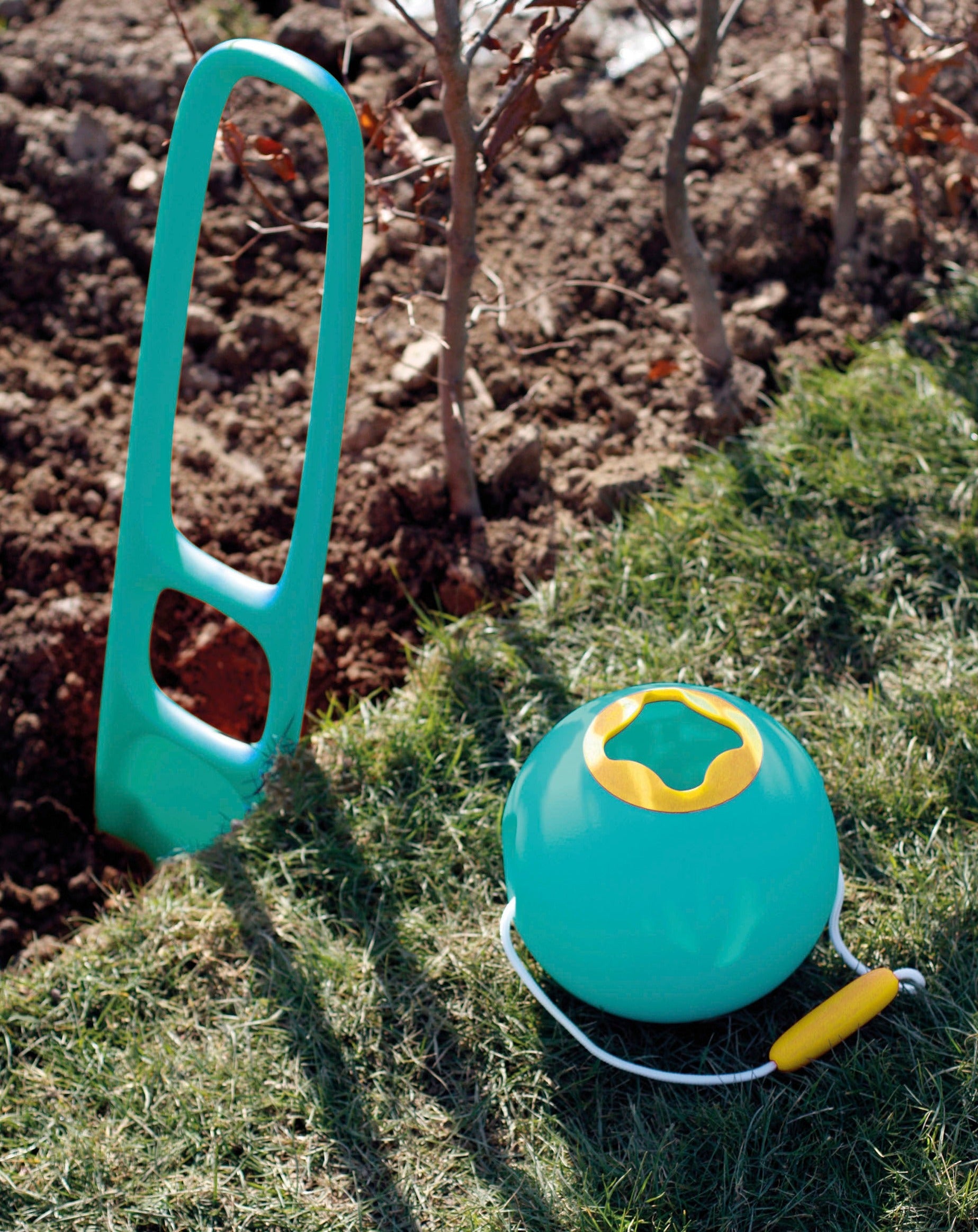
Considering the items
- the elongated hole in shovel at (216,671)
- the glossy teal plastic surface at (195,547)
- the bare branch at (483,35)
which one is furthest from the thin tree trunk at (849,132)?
the elongated hole in shovel at (216,671)

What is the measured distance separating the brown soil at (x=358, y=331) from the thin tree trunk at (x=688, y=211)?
0.28 feet

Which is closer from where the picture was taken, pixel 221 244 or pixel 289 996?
pixel 289 996

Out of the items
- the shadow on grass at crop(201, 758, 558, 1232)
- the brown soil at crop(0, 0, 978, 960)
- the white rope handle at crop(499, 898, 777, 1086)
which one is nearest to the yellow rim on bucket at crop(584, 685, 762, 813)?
the white rope handle at crop(499, 898, 777, 1086)

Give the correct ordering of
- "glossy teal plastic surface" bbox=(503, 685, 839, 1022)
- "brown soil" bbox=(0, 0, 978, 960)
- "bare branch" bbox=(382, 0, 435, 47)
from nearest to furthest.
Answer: "glossy teal plastic surface" bbox=(503, 685, 839, 1022)
"bare branch" bbox=(382, 0, 435, 47)
"brown soil" bbox=(0, 0, 978, 960)

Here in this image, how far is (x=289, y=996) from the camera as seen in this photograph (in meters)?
1.83

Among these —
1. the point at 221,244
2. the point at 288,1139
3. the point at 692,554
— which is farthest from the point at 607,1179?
the point at 221,244

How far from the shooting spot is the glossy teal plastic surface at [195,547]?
1.72m

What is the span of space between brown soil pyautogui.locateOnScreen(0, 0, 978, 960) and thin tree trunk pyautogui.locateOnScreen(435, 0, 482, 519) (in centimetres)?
9

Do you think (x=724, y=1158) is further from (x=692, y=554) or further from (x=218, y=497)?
(x=218, y=497)

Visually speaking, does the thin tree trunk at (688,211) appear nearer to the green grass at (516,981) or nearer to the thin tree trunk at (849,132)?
the green grass at (516,981)

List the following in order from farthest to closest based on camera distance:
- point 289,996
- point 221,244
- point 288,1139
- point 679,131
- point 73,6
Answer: point 73,6 → point 221,244 → point 679,131 → point 289,996 → point 288,1139

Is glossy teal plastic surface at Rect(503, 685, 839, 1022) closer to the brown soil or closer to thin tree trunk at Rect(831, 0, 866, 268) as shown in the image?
the brown soil

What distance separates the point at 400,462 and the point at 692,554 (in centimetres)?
A: 71

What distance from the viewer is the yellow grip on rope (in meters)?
1.64
